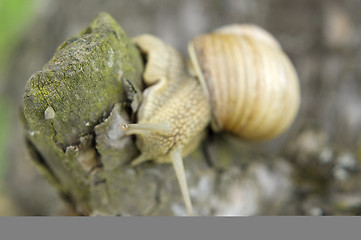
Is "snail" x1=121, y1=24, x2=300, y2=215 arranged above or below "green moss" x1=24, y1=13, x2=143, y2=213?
below

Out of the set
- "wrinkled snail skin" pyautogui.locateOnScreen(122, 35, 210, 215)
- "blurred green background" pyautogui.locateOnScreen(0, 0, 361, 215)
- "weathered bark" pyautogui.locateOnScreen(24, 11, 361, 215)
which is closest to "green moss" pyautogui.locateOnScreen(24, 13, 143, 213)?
"weathered bark" pyautogui.locateOnScreen(24, 11, 361, 215)

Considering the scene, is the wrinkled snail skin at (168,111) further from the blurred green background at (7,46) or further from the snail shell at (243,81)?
the blurred green background at (7,46)

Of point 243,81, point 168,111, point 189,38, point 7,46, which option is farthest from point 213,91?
point 7,46

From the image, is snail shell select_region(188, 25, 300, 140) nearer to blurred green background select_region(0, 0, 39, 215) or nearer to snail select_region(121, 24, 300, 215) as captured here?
snail select_region(121, 24, 300, 215)

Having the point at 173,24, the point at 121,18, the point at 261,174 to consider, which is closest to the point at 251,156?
the point at 261,174

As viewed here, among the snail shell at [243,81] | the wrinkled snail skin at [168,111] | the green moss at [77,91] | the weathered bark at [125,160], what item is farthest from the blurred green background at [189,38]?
the green moss at [77,91]

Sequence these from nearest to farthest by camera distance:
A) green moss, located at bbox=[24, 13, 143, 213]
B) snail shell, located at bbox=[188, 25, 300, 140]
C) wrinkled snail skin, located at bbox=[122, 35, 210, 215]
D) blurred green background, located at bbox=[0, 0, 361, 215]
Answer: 1. green moss, located at bbox=[24, 13, 143, 213]
2. wrinkled snail skin, located at bbox=[122, 35, 210, 215]
3. snail shell, located at bbox=[188, 25, 300, 140]
4. blurred green background, located at bbox=[0, 0, 361, 215]
